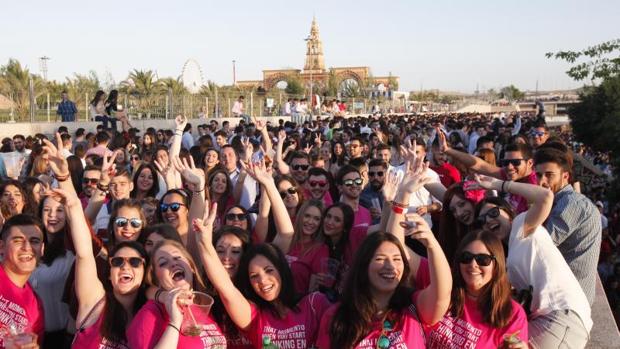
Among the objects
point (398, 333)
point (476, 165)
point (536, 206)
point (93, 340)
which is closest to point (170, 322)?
point (93, 340)

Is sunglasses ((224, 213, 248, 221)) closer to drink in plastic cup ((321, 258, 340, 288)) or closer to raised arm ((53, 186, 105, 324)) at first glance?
drink in plastic cup ((321, 258, 340, 288))

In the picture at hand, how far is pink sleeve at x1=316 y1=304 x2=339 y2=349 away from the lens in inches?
126

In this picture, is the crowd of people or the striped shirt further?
the striped shirt

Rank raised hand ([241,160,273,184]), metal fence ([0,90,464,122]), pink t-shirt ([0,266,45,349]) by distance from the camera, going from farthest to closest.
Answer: metal fence ([0,90,464,122]) → raised hand ([241,160,273,184]) → pink t-shirt ([0,266,45,349])

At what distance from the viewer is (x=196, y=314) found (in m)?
3.18

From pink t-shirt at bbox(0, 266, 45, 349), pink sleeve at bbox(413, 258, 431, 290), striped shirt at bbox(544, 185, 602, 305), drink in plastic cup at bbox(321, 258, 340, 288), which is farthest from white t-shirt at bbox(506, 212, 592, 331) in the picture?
pink t-shirt at bbox(0, 266, 45, 349)

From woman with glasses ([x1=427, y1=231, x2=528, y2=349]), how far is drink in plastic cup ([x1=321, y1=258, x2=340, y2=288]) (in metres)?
0.96

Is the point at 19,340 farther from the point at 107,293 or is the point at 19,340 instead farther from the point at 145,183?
the point at 145,183

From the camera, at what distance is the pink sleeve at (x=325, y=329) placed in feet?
10.5

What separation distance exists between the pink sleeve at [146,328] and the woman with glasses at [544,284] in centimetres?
203

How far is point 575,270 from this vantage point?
13.3ft

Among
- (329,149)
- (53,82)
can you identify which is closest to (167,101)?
(53,82)

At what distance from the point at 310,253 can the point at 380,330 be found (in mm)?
1389

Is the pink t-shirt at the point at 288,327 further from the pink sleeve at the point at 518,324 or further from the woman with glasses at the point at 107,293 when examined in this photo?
the pink sleeve at the point at 518,324
